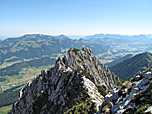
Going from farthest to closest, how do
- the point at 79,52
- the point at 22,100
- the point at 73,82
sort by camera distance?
1. the point at 79,52
2. the point at 22,100
3. the point at 73,82

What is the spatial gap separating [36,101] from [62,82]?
23.4 m

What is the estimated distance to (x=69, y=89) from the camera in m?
61.2

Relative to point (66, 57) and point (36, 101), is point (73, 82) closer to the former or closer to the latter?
point (36, 101)

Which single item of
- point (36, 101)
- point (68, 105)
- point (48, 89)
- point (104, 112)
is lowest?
point (36, 101)

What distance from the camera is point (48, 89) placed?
85125mm

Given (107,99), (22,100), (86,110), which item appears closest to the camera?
(107,99)

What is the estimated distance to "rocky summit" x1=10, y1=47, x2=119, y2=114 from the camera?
4958 cm

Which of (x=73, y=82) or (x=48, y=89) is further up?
(x=73, y=82)

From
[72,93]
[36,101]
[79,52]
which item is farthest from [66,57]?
[72,93]

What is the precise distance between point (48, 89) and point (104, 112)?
64946mm

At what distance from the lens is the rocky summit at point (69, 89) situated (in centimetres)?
4958

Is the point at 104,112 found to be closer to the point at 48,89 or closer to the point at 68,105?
the point at 68,105

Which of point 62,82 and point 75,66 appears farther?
point 75,66

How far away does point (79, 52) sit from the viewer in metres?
122
